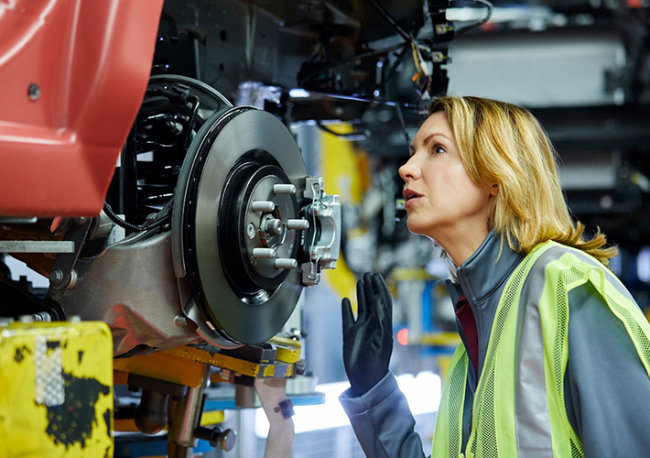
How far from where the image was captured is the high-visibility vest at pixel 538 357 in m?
1.27

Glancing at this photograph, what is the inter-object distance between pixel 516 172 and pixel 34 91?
1.01 metres

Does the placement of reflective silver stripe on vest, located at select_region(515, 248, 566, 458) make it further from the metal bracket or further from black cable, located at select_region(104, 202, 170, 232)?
black cable, located at select_region(104, 202, 170, 232)

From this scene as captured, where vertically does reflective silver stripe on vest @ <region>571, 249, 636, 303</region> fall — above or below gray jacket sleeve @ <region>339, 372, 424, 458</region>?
above

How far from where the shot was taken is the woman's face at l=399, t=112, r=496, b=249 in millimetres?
1596

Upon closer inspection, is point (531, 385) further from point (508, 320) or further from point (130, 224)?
point (130, 224)

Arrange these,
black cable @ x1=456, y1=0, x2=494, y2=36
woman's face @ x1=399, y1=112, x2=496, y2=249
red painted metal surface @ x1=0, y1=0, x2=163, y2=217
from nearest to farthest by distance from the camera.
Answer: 1. red painted metal surface @ x1=0, y1=0, x2=163, y2=217
2. woman's face @ x1=399, y1=112, x2=496, y2=249
3. black cable @ x1=456, y1=0, x2=494, y2=36

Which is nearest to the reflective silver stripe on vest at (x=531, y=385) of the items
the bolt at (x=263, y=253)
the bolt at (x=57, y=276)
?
the bolt at (x=263, y=253)

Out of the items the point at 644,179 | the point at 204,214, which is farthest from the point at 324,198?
the point at 644,179

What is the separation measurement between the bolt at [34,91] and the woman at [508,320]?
865 millimetres

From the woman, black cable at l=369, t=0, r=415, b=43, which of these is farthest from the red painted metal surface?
black cable at l=369, t=0, r=415, b=43

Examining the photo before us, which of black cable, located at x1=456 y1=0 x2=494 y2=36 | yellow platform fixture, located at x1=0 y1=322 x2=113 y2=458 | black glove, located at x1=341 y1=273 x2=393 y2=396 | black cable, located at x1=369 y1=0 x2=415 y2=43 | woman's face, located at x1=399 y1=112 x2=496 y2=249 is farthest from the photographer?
black cable, located at x1=456 y1=0 x2=494 y2=36

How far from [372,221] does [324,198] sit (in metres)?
6.65

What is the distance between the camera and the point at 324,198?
1.68m

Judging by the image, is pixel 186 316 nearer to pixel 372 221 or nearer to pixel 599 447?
pixel 599 447
